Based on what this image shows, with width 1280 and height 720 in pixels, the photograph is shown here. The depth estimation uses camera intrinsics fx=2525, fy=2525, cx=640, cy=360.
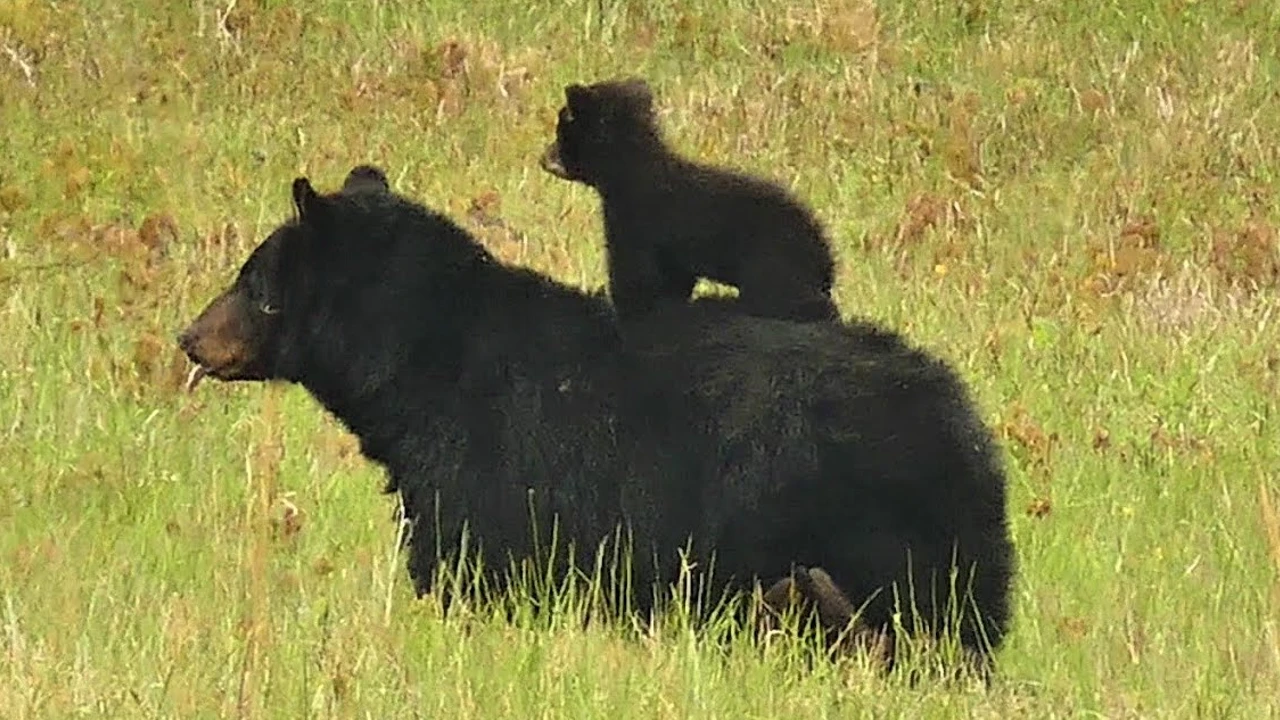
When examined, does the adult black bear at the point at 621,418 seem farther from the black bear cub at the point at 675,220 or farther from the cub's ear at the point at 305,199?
the black bear cub at the point at 675,220

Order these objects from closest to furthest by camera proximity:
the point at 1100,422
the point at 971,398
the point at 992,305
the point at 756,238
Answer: the point at 971,398
the point at 756,238
the point at 1100,422
the point at 992,305

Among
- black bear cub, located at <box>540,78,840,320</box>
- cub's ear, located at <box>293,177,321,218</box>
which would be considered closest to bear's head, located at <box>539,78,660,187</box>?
black bear cub, located at <box>540,78,840,320</box>

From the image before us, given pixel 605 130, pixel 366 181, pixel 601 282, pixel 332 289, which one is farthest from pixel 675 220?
pixel 601 282

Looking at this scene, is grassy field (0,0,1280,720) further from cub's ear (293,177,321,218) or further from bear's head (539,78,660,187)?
bear's head (539,78,660,187)

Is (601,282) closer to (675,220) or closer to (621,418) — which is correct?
(675,220)

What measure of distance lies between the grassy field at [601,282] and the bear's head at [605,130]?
109 cm

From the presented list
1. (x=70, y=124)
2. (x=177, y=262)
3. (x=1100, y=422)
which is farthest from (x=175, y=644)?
(x=70, y=124)

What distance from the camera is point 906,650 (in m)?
5.29

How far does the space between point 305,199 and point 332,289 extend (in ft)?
0.80

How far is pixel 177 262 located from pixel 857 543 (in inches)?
200

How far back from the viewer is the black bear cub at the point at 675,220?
6281mm

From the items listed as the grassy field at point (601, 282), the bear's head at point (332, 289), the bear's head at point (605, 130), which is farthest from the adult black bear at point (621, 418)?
the bear's head at point (605, 130)

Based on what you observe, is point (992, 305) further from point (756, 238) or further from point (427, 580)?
point (427, 580)

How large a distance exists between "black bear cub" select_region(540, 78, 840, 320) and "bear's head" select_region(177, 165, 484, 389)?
0.52m
